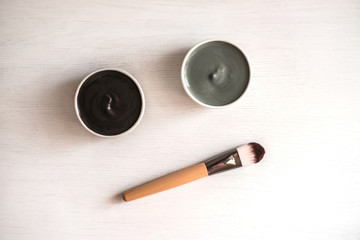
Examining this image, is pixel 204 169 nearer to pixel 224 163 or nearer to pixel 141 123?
A: pixel 224 163

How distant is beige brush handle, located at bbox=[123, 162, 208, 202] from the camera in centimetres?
68

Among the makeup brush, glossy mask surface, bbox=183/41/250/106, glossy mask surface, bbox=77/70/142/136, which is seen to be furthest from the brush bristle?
glossy mask surface, bbox=77/70/142/136

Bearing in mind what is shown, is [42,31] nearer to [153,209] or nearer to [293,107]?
[153,209]

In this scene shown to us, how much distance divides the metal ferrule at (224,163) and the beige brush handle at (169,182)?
16 mm

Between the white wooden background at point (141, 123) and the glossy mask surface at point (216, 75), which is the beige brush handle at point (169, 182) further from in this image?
the glossy mask surface at point (216, 75)

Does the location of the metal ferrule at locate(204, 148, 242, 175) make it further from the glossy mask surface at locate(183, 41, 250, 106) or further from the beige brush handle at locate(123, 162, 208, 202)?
the glossy mask surface at locate(183, 41, 250, 106)

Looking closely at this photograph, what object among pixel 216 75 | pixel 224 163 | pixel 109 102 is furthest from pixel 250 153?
pixel 109 102

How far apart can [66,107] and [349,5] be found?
0.72 metres

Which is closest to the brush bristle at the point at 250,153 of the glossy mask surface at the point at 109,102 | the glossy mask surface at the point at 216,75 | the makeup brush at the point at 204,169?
the makeup brush at the point at 204,169

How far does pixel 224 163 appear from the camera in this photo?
68 centimetres

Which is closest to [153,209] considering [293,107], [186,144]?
[186,144]

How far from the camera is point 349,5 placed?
2.34 feet

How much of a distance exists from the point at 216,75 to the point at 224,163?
20cm

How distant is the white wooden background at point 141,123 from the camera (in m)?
0.70
